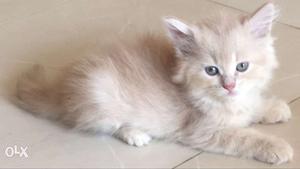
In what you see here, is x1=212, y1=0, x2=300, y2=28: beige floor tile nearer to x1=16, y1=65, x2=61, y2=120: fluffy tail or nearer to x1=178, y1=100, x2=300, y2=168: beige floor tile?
x1=178, y1=100, x2=300, y2=168: beige floor tile

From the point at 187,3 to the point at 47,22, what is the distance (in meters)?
0.60

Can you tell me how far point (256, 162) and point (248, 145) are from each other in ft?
0.16

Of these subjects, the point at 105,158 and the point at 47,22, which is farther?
the point at 47,22

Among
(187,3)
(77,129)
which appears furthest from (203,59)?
(187,3)

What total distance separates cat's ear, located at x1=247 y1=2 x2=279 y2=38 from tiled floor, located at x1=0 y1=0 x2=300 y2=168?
0.96 feet

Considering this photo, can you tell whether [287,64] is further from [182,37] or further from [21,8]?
[21,8]

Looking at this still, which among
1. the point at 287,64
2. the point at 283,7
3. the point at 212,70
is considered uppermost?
the point at 283,7

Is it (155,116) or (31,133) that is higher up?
(155,116)

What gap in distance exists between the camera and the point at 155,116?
59.4 inches

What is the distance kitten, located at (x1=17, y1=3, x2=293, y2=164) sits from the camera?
1417 mm

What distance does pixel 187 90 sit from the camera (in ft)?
4.86

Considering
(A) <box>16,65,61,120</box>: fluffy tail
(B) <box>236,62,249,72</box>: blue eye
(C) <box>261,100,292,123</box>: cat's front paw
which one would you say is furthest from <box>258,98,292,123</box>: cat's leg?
(A) <box>16,65,61,120</box>: fluffy tail

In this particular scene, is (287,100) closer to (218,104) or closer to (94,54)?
(218,104)

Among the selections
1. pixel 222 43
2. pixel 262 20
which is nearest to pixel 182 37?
pixel 222 43
